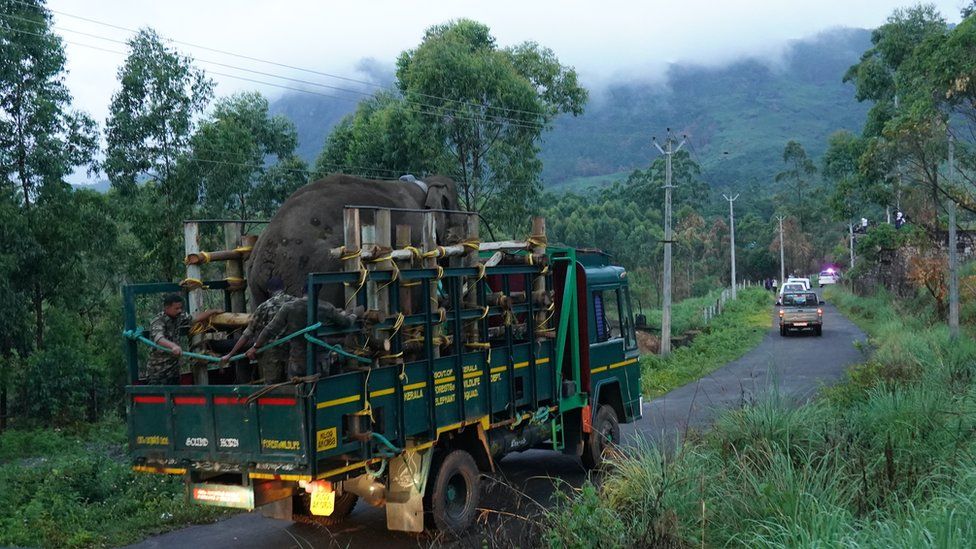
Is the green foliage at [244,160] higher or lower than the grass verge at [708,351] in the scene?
higher

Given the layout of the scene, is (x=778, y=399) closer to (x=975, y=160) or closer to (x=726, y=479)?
(x=726, y=479)

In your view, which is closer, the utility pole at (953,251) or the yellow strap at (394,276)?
the yellow strap at (394,276)

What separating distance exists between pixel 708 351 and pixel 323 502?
2276 centimetres

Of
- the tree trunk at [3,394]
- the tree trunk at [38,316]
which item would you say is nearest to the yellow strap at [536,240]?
the tree trunk at [38,316]

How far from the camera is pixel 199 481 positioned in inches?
294

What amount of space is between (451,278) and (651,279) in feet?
185

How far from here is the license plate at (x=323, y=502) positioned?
25.8 feet

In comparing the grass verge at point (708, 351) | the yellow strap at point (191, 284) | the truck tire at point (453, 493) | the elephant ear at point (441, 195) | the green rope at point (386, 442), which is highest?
the elephant ear at point (441, 195)

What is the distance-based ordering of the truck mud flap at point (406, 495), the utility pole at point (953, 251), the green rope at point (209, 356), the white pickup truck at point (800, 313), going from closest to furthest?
the green rope at point (209, 356) → the truck mud flap at point (406, 495) → the utility pole at point (953, 251) → the white pickup truck at point (800, 313)

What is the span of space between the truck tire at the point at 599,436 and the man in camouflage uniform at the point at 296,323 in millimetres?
4741

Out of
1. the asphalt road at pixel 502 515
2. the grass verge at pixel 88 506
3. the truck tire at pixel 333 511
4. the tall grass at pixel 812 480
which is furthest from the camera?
the truck tire at pixel 333 511

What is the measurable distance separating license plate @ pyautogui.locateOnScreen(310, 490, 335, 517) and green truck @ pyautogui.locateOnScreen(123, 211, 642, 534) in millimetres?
12

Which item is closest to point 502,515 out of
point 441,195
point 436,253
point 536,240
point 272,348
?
point 436,253

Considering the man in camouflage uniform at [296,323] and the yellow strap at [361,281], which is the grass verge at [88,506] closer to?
the man in camouflage uniform at [296,323]
